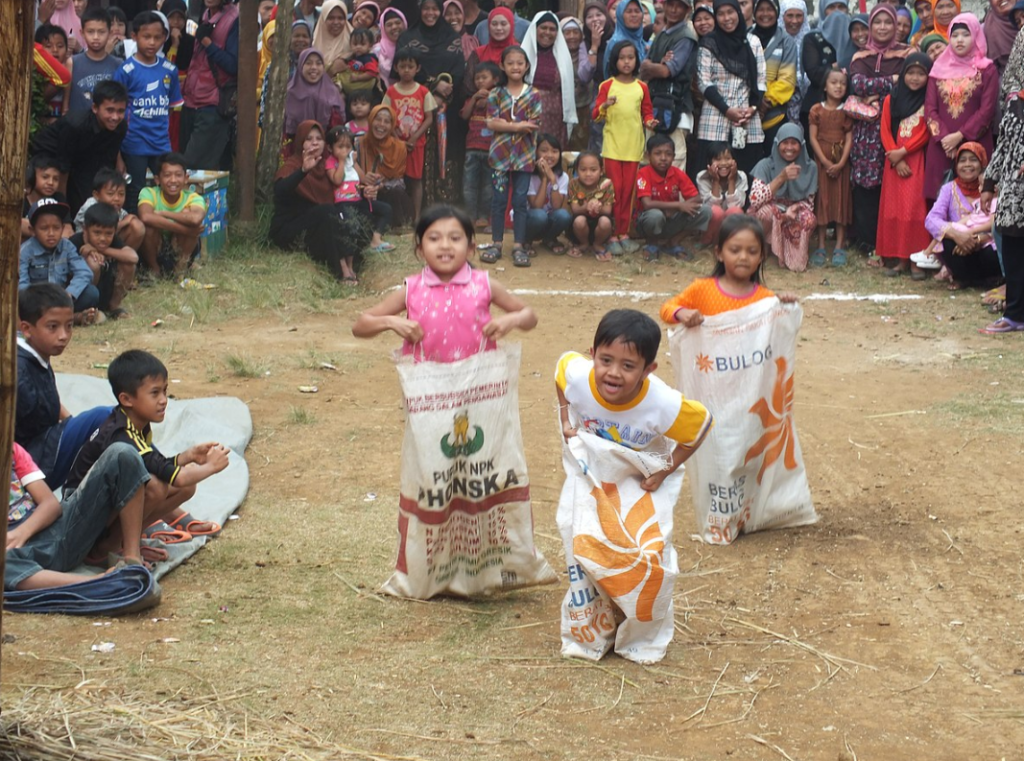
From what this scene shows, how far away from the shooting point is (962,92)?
36.6 feet

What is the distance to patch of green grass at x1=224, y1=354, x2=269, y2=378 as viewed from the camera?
25.7 feet

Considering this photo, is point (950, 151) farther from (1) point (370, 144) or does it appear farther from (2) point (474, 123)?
(1) point (370, 144)

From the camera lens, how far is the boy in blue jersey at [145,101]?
33.8ft

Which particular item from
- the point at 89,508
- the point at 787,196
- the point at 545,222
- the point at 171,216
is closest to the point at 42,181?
the point at 171,216

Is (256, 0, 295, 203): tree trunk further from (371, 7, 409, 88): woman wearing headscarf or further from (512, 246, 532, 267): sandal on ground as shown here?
(512, 246, 532, 267): sandal on ground

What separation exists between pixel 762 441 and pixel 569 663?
5.45ft

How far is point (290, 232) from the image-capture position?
1118 centimetres

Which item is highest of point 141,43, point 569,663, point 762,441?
point 141,43

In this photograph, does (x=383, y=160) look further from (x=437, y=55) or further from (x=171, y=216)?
(x=171, y=216)

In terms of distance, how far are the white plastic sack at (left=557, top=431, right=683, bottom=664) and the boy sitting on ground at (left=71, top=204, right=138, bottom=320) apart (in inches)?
224

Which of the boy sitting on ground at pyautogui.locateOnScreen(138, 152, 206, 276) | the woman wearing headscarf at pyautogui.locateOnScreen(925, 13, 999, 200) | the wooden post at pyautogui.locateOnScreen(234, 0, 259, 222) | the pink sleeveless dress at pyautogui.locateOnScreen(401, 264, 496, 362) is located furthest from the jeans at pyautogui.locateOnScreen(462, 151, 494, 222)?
the pink sleeveless dress at pyautogui.locateOnScreen(401, 264, 496, 362)

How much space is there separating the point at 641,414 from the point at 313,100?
8149mm

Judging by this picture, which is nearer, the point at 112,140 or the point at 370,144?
the point at 112,140

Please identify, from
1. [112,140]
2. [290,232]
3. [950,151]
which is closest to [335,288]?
[290,232]
